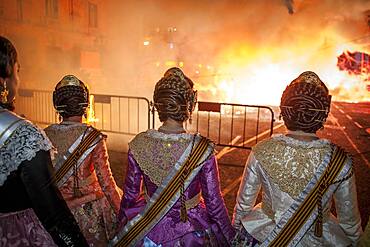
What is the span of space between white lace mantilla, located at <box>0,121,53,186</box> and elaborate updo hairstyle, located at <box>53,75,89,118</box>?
1.47 meters

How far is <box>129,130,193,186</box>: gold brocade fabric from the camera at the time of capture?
8.66 ft

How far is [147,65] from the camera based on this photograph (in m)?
20.7

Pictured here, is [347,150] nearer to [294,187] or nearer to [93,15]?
[294,187]

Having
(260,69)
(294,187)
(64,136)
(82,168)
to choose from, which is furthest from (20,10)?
(294,187)

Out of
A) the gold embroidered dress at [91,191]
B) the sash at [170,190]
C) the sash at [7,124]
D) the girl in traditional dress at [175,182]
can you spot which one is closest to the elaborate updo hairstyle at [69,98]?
the gold embroidered dress at [91,191]

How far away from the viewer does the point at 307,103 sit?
245cm

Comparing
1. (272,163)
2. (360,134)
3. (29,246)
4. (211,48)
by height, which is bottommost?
(360,134)

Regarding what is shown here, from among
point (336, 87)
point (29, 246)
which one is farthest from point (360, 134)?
point (336, 87)

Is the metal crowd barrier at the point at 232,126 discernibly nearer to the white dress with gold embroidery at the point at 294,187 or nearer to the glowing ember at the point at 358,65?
Result: the white dress with gold embroidery at the point at 294,187

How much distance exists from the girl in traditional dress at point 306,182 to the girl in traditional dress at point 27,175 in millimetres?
1369

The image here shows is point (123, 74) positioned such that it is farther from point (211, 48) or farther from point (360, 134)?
point (360, 134)

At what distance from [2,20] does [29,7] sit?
210 cm

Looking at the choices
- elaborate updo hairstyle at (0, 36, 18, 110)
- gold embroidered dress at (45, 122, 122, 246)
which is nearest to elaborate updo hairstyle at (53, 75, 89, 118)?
gold embroidered dress at (45, 122, 122, 246)

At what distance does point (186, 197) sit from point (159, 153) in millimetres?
401
